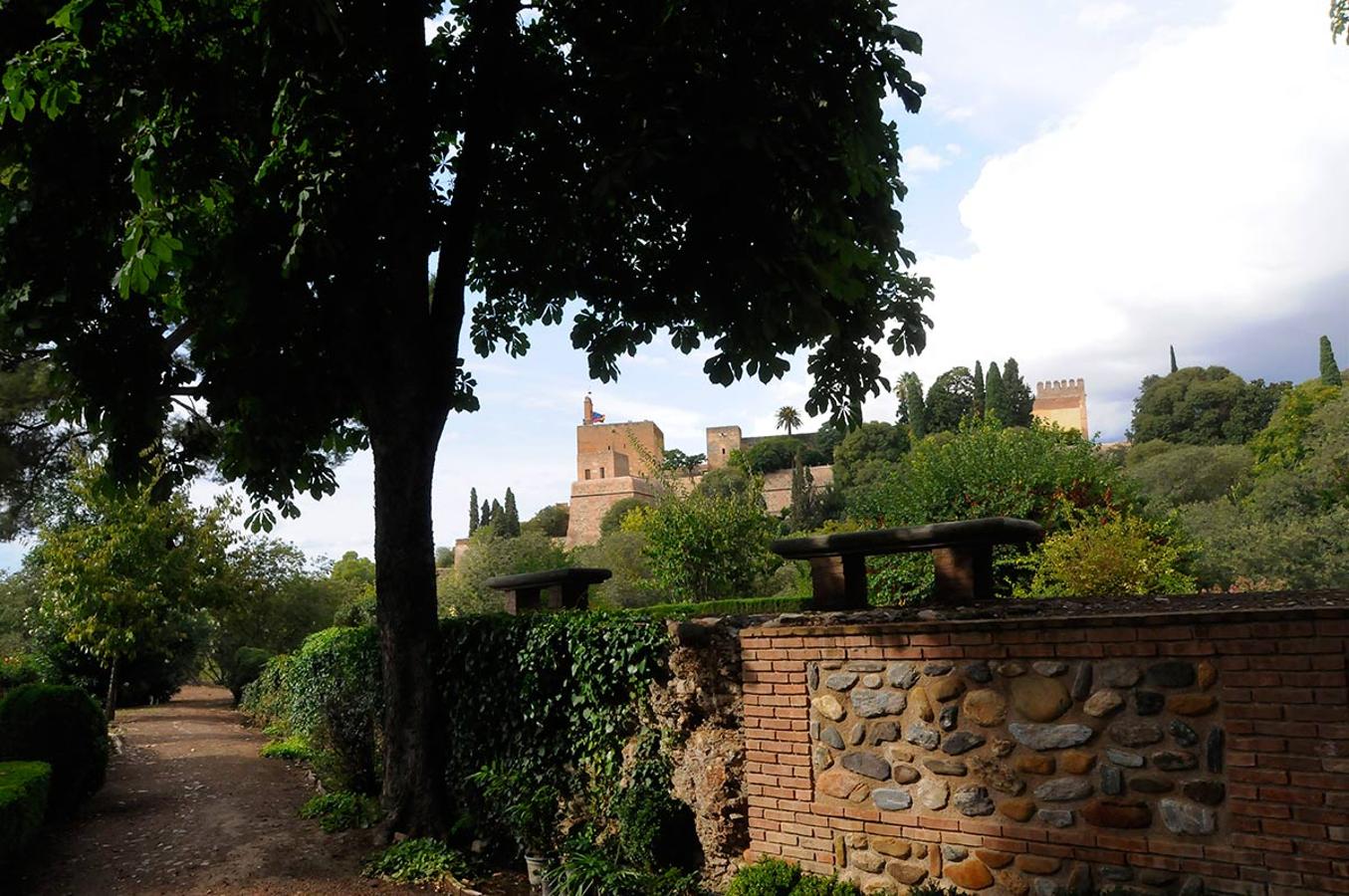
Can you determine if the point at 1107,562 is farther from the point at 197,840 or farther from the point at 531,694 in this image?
the point at 197,840

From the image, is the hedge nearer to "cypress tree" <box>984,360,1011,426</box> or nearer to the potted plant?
the potted plant

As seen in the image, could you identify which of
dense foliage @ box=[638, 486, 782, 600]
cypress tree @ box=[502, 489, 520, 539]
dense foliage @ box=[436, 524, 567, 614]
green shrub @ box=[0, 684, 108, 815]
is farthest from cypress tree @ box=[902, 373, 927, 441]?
green shrub @ box=[0, 684, 108, 815]

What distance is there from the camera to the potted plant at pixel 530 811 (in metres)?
6.73

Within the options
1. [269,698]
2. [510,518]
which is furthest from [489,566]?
[510,518]

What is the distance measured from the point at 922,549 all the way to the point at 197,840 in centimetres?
694

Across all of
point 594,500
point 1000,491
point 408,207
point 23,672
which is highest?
point 594,500

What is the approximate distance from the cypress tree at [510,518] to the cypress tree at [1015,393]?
40.3 meters

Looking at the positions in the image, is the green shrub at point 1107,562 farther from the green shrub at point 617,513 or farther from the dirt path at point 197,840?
the green shrub at point 617,513

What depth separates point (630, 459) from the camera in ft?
298

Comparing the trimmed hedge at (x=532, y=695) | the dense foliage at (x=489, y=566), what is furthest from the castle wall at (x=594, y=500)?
the trimmed hedge at (x=532, y=695)

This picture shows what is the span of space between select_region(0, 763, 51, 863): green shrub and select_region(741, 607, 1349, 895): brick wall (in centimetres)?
573

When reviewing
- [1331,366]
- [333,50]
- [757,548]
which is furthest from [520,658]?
A: [1331,366]

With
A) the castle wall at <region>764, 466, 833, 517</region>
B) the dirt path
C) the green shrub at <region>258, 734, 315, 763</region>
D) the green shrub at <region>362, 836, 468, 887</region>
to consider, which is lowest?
the green shrub at <region>258, 734, 315, 763</region>

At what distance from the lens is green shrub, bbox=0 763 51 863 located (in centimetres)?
710
